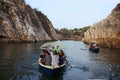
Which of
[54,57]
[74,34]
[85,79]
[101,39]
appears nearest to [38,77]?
[54,57]

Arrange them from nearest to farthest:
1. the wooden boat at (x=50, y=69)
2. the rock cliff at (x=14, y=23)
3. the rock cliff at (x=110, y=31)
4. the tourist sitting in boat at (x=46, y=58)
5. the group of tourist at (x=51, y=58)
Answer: the wooden boat at (x=50, y=69) → the group of tourist at (x=51, y=58) → the tourist sitting in boat at (x=46, y=58) → the rock cliff at (x=110, y=31) → the rock cliff at (x=14, y=23)

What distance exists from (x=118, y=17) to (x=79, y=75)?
5118 centimetres

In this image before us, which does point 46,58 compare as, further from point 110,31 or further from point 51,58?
point 110,31

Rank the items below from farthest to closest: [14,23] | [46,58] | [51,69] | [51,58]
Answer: [14,23]
[46,58]
[51,58]
[51,69]

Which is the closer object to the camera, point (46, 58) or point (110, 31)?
point (46, 58)

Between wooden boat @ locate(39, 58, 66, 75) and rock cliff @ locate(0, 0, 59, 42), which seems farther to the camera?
rock cliff @ locate(0, 0, 59, 42)

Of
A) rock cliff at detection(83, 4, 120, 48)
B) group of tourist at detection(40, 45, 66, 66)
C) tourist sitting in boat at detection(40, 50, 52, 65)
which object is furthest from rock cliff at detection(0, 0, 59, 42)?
group of tourist at detection(40, 45, 66, 66)

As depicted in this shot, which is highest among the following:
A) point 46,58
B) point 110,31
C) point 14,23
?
point 14,23

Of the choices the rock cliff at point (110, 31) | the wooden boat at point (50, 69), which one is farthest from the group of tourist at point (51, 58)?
the rock cliff at point (110, 31)

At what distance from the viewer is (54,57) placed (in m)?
23.6

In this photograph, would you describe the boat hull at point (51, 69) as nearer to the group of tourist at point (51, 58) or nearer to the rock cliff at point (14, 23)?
the group of tourist at point (51, 58)

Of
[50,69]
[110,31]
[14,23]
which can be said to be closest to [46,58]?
[50,69]

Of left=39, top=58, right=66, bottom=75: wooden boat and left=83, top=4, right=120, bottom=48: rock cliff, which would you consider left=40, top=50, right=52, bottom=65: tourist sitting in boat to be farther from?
left=83, top=4, right=120, bottom=48: rock cliff

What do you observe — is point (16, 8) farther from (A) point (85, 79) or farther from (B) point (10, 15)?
(A) point (85, 79)
